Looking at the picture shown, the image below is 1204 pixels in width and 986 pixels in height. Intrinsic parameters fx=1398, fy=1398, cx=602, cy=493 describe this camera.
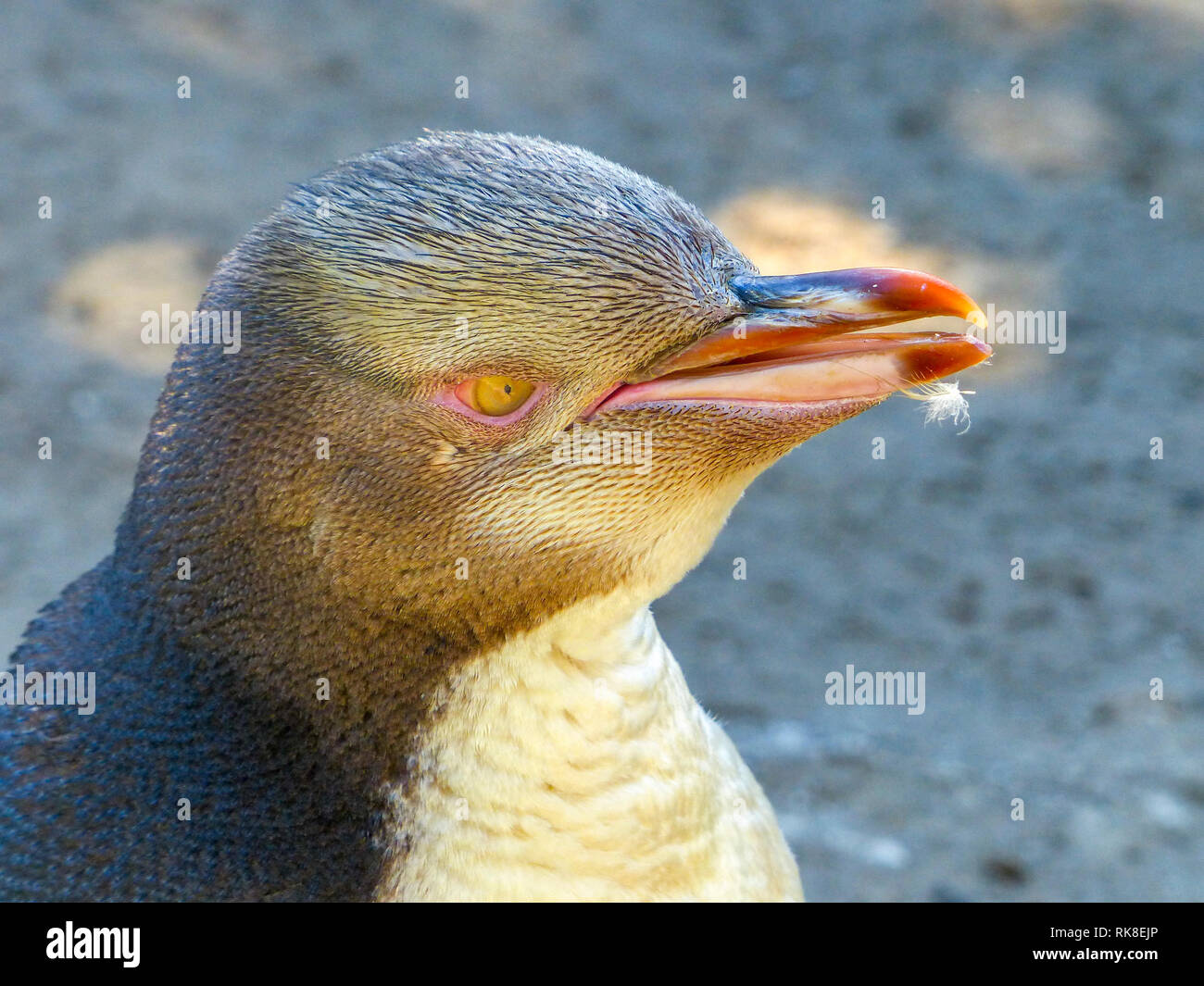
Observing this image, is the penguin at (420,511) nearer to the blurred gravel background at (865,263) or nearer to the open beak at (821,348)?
the open beak at (821,348)

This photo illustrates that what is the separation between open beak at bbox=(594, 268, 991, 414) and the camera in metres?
2.33

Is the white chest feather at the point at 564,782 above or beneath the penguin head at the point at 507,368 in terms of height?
beneath

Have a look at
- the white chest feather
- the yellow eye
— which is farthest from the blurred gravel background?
the yellow eye

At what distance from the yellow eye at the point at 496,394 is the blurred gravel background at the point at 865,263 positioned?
106 inches

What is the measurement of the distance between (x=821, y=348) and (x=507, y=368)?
0.53m

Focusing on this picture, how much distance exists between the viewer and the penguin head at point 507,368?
89.4 inches

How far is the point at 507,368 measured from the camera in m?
2.30

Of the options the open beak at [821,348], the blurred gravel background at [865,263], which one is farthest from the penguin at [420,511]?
the blurred gravel background at [865,263]

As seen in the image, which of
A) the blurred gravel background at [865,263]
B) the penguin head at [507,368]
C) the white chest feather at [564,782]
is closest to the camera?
the penguin head at [507,368]

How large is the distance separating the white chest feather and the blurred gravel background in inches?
76.7

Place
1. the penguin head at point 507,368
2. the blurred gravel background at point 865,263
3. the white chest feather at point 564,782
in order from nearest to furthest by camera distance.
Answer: the penguin head at point 507,368
the white chest feather at point 564,782
the blurred gravel background at point 865,263

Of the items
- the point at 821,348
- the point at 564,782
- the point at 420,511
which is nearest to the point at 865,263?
the point at 821,348

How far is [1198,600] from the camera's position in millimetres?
5422

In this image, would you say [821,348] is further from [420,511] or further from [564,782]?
[564,782]
